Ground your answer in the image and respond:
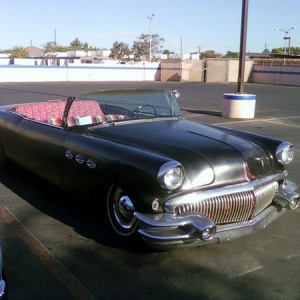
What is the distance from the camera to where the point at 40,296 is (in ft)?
8.79

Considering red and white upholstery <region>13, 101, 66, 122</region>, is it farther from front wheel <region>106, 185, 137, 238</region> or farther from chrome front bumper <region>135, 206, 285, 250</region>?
chrome front bumper <region>135, 206, 285, 250</region>

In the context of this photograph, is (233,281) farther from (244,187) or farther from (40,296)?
(40,296)

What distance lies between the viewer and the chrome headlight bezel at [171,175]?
299 centimetres

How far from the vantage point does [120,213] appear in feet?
11.3

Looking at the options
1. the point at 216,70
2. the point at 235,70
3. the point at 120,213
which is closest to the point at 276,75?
the point at 235,70

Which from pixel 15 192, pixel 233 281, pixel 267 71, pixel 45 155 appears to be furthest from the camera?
pixel 267 71

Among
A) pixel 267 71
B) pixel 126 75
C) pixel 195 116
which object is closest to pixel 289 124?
pixel 195 116

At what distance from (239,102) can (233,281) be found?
954cm

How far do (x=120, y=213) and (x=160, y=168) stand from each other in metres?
0.67

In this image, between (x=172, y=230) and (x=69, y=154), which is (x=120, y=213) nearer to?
(x=172, y=230)

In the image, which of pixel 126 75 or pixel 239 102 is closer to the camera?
pixel 239 102

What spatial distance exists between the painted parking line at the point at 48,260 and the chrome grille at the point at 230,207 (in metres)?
0.86

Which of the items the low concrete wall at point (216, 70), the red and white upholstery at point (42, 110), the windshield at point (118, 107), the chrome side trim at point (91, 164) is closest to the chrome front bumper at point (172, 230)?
the chrome side trim at point (91, 164)

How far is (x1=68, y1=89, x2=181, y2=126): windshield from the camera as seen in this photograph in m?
4.25
